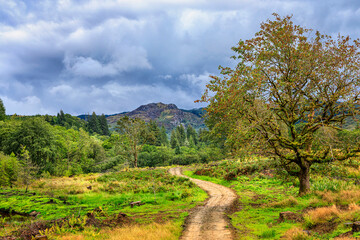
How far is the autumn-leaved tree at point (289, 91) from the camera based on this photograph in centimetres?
1205

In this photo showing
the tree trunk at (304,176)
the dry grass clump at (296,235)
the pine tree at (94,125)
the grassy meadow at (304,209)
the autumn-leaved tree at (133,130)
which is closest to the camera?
the dry grass clump at (296,235)

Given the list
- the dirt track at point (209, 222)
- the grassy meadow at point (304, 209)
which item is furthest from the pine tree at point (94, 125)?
the dirt track at point (209, 222)

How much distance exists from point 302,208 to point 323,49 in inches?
386

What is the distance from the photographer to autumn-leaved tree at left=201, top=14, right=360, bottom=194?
12.1 m

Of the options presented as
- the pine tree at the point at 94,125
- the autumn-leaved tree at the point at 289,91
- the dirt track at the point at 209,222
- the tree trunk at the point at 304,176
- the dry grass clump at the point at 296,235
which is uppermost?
the pine tree at the point at 94,125

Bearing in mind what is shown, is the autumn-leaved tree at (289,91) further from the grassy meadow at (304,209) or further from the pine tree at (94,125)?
the pine tree at (94,125)

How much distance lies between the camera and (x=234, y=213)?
13141 millimetres

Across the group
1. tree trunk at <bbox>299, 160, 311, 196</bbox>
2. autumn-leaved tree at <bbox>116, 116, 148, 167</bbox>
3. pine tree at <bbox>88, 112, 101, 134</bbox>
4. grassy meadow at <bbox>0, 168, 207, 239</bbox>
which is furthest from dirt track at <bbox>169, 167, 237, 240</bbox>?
pine tree at <bbox>88, 112, 101, 134</bbox>

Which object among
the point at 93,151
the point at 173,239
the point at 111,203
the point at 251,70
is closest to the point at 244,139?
the point at 251,70

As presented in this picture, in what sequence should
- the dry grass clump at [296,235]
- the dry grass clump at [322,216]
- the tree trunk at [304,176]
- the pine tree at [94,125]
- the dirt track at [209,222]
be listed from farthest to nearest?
1. the pine tree at [94,125]
2. the tree trunk at [304,176]
3. the dirt track at [209,222]
4. the dry grass clump at [322,216]
5. the dry grass clump at [296,235]

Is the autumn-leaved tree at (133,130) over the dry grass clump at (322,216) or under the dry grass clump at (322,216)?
over

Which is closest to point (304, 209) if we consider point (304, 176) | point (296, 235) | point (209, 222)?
point (304, 176)

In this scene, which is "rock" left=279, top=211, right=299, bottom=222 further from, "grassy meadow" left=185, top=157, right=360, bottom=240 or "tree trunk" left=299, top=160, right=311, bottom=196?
"tree trunk" left=299, top=160, right=311, bottom=196

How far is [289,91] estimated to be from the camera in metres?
13.1
